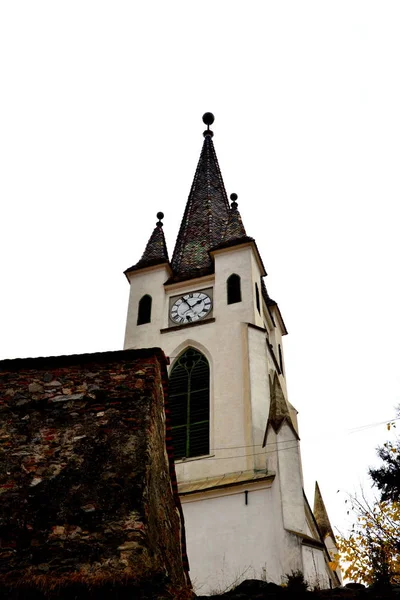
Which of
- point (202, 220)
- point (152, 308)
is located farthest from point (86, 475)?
point (202, 220)

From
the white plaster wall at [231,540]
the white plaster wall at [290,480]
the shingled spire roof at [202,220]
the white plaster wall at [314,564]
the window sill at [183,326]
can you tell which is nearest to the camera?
the white plaster wall at [314,564]

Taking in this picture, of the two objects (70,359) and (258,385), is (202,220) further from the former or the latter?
(70,359)

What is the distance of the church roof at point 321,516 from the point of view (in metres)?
23.3

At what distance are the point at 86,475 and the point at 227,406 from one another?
592 inches

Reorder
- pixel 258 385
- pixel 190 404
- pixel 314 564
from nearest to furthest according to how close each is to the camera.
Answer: pixel 314 564 → pixel 258 385 → pixel 190 404

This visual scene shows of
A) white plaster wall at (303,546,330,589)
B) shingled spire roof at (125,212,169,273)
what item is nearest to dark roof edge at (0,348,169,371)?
white plaster wall at (303,546,330,589)

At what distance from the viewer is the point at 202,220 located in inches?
1313

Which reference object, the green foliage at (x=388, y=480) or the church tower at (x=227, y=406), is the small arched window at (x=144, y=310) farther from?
the green foliage at (x=388, y=480)

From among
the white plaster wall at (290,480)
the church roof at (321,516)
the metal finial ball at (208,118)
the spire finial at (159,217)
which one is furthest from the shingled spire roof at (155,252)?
the metal finial ball at (208,118)

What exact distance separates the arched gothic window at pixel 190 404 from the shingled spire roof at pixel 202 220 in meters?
4.53

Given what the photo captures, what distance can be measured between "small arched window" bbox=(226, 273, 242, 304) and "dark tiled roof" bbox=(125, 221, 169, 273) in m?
3.33

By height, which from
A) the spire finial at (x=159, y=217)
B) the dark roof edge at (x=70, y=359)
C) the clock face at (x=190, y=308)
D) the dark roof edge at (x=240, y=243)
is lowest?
the dark roof edge at (x=70, y=359)

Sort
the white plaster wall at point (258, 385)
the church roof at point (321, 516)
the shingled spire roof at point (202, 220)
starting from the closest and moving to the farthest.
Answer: the white plaster wall at point (258, 385) → the church roof at point (321, 516) → the shingled spire roof at point (202, 220)

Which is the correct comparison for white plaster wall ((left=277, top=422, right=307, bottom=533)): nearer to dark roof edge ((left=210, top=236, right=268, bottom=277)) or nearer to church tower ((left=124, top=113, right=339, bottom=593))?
church tower ((left=124, top=113, right=339, bottom=593))
